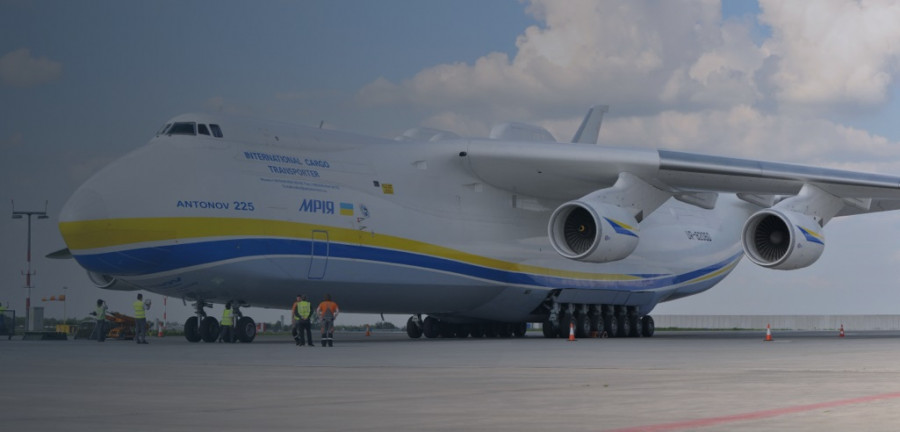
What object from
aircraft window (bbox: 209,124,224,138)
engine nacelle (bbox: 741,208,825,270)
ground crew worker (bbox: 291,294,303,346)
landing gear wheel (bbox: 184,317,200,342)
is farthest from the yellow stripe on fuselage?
engine nacelle (bbox: 741,208,825,270)

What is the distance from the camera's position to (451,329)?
2522 cm

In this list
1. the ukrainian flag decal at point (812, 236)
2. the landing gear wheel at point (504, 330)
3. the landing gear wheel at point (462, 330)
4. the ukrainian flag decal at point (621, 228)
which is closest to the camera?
the ukrainian flag decal at point (621, 228)

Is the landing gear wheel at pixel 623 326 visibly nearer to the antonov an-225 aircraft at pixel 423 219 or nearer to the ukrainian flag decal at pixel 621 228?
the antonov an-225 aircraft at pixel 423 219

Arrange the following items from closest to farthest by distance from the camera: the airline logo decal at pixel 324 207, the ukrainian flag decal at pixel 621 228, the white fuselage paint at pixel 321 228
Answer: the white fuselage paint at pixel 321 228 → the airline logo decal at pixel 324 207 → the ukrainian flag decal at pixel 621 228

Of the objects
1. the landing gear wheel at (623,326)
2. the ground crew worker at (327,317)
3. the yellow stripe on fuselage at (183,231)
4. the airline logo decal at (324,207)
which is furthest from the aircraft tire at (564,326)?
the ground crew worker at (327,317)

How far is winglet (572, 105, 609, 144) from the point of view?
89.8 feet

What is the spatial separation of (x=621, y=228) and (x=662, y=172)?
5.61 ft

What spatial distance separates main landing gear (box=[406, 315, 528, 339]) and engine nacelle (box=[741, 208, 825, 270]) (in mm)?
6553

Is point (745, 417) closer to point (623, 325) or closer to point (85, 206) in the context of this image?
point (85, 206)

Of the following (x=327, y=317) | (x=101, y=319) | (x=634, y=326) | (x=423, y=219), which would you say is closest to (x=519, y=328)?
(x=634, y=326)

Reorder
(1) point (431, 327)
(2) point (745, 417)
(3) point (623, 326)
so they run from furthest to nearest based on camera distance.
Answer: (3) point (623, 326) → (1) point (431, 327) → (2) point (745, 417)

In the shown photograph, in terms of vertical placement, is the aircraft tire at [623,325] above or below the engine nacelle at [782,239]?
below

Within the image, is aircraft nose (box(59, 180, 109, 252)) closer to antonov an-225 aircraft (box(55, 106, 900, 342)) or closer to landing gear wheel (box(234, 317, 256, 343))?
antonov an-225 aircraft (box(55, 106, 900, 342))

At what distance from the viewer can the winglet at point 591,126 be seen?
89.8ft
